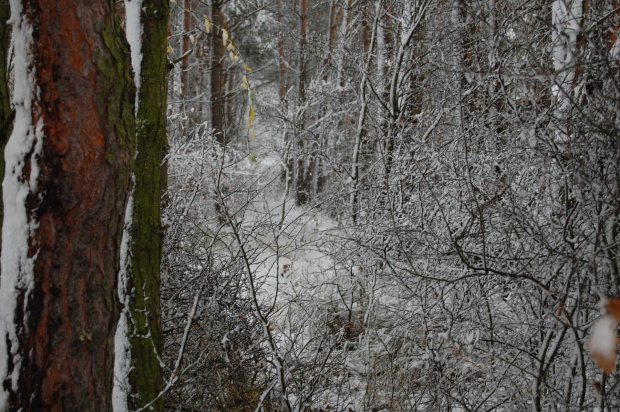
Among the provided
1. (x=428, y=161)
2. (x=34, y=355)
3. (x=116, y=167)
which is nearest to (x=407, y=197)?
(x=428, y=161)

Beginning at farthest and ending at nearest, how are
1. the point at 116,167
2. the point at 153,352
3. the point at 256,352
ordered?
the point at 256,352 → the point at 153,352 → the point at 116,167

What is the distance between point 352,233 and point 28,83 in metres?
3.27

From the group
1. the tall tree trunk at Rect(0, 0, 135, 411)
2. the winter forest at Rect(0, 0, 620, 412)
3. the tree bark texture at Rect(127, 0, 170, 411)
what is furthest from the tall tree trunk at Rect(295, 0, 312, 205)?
the tall tree trunk at Rect(0, 0, 135, 411)

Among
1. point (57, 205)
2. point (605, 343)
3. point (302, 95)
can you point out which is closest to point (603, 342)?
point (605, 343)

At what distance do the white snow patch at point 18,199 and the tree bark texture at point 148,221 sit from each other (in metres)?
0.94

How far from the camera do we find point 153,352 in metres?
2.23

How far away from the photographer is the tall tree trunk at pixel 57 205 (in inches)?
47.3

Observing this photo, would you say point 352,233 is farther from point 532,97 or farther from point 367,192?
point 532,97

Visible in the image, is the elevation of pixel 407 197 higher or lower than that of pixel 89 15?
higher

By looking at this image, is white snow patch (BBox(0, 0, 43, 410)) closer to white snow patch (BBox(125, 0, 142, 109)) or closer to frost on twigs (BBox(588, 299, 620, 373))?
white snow patch (BBox(125, 0, 142, 109))

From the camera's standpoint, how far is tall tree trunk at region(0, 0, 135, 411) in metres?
1.20

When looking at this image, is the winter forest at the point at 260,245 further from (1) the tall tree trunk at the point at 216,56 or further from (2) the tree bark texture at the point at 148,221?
(1) the tall tree trunk at the point at 216,56

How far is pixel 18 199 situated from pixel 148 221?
1.01 m

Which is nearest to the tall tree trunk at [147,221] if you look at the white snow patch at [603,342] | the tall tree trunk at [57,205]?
the tall tree trunk at [57,205]
